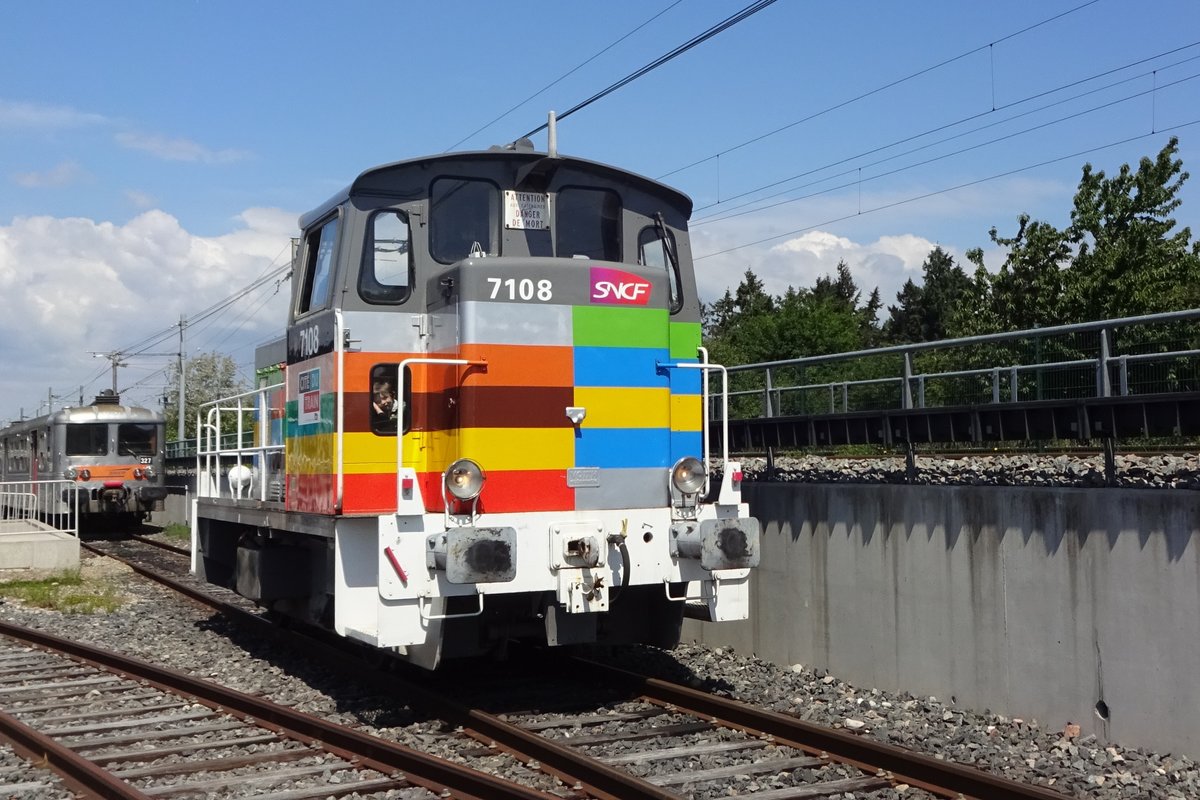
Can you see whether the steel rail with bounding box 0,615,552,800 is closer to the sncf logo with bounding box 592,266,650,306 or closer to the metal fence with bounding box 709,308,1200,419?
the sncf logo with bounding box 592,266,650,306

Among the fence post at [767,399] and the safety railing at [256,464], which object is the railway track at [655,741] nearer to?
the safety railing at [256,464]

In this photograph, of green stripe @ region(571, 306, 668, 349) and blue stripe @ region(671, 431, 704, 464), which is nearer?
green stripe @ region(571, 306, 668, 349)

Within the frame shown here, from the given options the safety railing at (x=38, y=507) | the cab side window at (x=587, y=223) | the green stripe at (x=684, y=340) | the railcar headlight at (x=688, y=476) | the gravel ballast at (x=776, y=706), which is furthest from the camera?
the safety railing at (x=38, y=507)

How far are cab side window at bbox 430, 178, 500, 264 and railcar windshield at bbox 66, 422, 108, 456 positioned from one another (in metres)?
20.7

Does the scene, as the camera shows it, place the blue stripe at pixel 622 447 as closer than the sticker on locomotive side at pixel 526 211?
Yes

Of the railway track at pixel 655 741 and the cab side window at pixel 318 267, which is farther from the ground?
the cab side window at pixel 318 267

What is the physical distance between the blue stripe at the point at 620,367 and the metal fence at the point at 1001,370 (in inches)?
67.0

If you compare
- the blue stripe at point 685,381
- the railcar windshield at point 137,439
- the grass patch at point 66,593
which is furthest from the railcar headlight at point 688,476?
the railcar windshield at point 137,439

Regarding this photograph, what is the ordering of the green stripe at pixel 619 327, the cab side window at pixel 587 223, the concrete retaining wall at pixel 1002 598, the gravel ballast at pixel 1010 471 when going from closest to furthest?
1. the concrete retaining wall at pixel 1002 598
2. the gravel ballast at pixel 1010 471
3. the green stripe at pixel 619 327
4. the cab side window at pixel 587 223

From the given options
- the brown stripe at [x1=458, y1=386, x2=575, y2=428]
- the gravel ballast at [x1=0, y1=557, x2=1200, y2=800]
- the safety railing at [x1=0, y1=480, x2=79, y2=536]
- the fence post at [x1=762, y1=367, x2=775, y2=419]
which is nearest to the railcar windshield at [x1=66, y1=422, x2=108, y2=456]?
the safety railing at [x1=0, y1=480, x2=79, y2=536]

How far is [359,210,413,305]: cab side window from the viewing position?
7500mm

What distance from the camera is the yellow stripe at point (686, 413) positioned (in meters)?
7.91

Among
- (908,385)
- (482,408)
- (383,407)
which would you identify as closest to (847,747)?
A: (482,408)

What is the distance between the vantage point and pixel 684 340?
8.05 m
